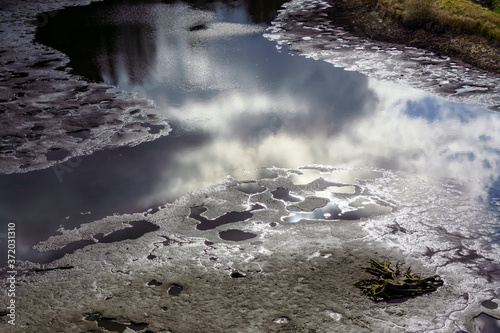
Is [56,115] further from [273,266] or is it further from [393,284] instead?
[393,284]

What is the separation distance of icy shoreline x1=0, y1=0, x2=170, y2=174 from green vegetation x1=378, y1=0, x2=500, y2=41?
11.8 meters

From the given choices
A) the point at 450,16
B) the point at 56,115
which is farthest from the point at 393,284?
the point at 450,16

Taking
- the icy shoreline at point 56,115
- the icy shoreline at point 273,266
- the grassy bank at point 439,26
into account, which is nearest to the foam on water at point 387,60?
the grassy bank at point 439,26

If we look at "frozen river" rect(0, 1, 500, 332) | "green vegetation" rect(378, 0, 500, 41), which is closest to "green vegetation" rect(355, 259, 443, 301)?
"frozen river" rect(0, 1, 500, 332)

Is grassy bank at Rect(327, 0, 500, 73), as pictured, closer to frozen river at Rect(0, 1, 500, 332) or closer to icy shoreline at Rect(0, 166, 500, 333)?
frozen river at Rect(0, 1, 500, 332)

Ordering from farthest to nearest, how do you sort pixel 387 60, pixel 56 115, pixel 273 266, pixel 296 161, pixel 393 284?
pixel 387 60, pixel 56 115, pixel 296 161, pixel 273 266, pixel 393 284

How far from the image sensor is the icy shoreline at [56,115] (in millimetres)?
10016

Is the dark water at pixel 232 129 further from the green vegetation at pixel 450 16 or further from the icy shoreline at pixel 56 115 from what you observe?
the green vegetation at pixel 450 16

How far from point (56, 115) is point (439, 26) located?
14327 mm

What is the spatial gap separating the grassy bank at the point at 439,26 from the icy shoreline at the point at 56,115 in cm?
1104

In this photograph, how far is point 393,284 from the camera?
243 inches

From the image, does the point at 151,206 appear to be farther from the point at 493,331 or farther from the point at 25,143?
the point at 493,331

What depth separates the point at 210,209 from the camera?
8133 mm

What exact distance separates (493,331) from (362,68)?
1079 centimetres
